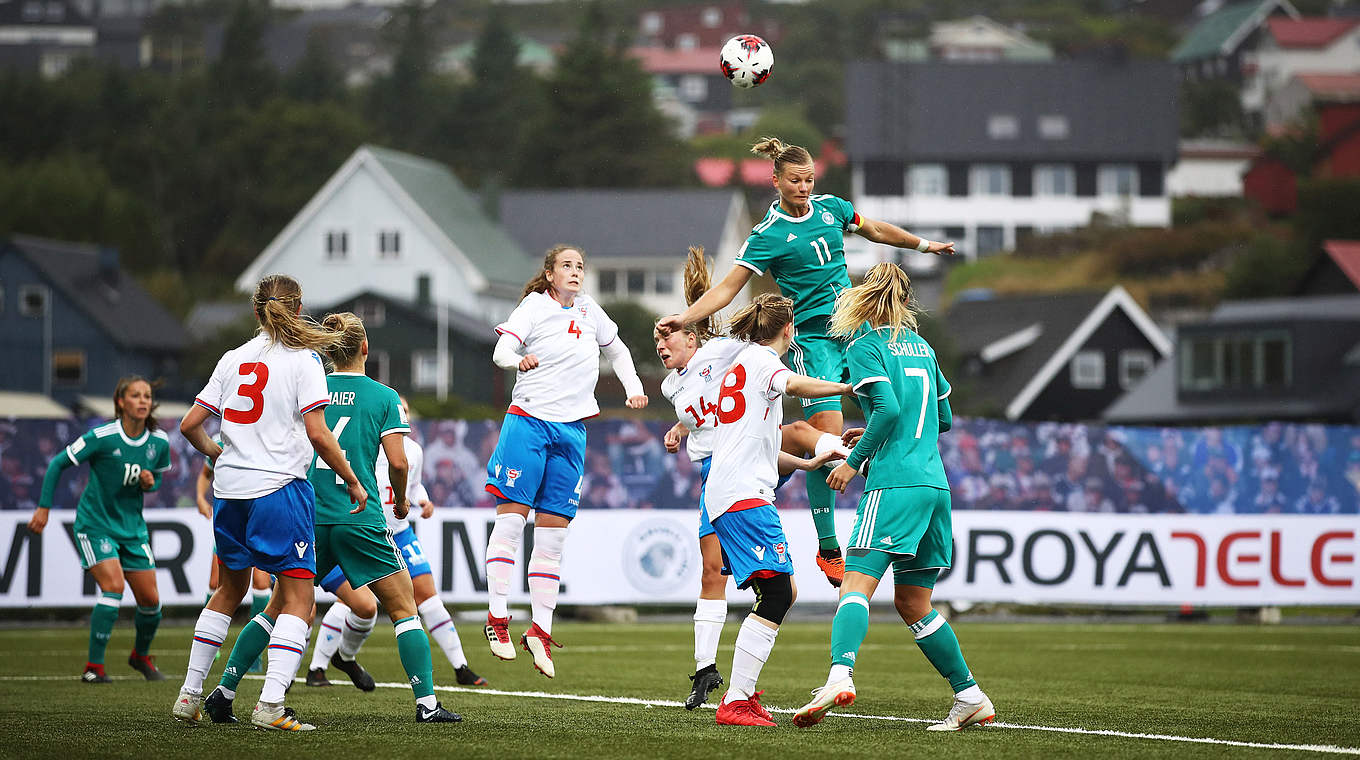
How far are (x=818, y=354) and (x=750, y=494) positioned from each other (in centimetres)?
164

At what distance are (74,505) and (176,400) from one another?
148 ft

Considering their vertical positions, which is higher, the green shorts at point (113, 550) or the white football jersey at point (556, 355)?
the white football jersey at point (556, 355)

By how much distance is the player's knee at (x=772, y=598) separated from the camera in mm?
9039

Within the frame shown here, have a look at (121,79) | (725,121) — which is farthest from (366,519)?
(725,121)

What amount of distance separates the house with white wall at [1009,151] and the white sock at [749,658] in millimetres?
83384

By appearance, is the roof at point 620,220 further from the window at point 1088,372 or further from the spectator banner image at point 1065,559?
the spectator banner image at point 1065,559

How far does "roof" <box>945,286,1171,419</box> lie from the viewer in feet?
193

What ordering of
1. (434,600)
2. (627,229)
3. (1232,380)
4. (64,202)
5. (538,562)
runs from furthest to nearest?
(64,202) < (627,229) < (1232,380) < (434,600) < (538,562)

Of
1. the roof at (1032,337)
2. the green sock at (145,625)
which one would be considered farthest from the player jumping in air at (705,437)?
the roof at (1032,337)

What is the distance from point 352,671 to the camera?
→ 39.5 feet

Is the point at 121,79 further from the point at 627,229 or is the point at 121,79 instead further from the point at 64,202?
the point at 627,229

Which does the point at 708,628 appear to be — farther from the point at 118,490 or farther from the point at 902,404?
the point at 118,490

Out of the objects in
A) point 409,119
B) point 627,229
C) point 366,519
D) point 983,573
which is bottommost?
point 983,573

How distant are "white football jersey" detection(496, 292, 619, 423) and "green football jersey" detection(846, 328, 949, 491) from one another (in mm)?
2377
